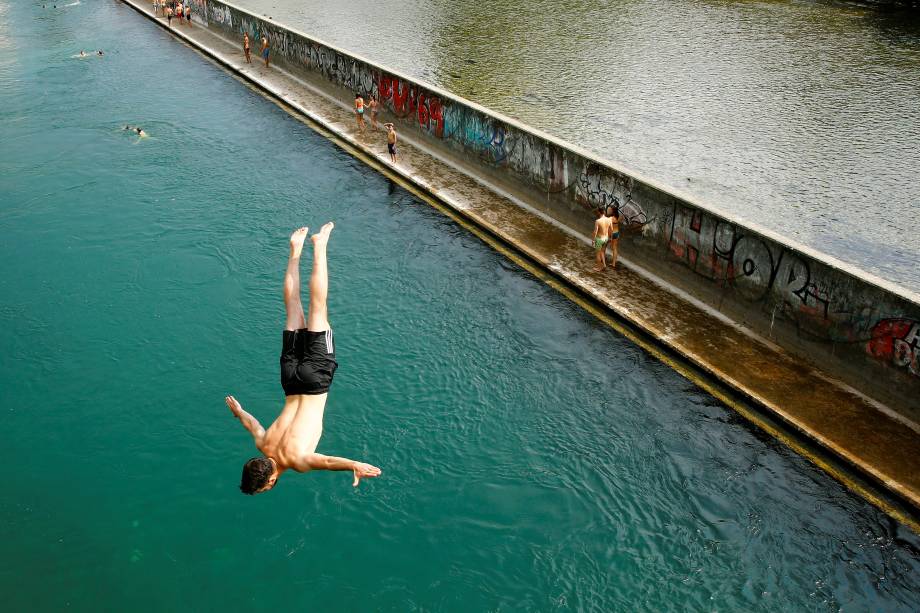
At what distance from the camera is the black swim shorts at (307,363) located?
8.85 meters

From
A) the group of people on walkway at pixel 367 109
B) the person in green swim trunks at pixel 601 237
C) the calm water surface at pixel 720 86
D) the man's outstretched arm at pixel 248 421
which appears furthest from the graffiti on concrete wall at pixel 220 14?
the man's outstretched arm at pixel 248 421

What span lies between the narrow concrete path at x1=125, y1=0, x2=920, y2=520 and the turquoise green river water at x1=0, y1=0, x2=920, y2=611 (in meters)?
0.56

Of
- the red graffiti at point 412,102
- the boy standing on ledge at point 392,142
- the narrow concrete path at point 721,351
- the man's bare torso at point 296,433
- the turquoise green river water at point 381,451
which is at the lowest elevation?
the turquoise green river water at point 381,451

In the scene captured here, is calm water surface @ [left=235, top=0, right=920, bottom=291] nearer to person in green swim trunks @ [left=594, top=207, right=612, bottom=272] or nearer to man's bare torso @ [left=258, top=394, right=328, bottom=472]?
person in green swim trunks @ [left=594, top=207, right=612, bottom=272]

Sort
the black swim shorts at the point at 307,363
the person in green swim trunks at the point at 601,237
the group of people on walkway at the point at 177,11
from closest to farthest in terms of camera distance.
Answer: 1. the black swim shorts at the point at 307,363
2. the person in green swim trunks at the point at 601,237
3. the group of people on walkway at the point at 177,11

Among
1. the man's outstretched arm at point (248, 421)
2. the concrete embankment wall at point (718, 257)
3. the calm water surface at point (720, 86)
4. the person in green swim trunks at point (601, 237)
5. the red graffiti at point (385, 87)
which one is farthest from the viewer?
the red graffiti at point (385, 87)

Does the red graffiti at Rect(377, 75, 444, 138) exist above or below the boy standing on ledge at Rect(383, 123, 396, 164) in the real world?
above

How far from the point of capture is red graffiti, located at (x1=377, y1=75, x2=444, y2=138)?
24.3 m

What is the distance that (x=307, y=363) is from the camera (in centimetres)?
886

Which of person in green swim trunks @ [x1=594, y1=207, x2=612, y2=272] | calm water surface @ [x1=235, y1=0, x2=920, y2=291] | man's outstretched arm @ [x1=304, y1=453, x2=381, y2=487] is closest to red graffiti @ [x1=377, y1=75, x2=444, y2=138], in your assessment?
calm water surface @ [x1=235, y1=0, x2=920, y2=291]

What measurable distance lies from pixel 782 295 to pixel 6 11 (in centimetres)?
6340

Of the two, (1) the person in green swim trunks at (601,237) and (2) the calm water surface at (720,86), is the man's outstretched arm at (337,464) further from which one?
(2) the calm water surface at (720,86)

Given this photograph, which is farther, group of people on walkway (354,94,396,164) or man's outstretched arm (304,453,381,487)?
group of people on walkway (354,94,396,164)

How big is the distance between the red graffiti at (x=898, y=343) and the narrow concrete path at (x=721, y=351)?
93 cm
